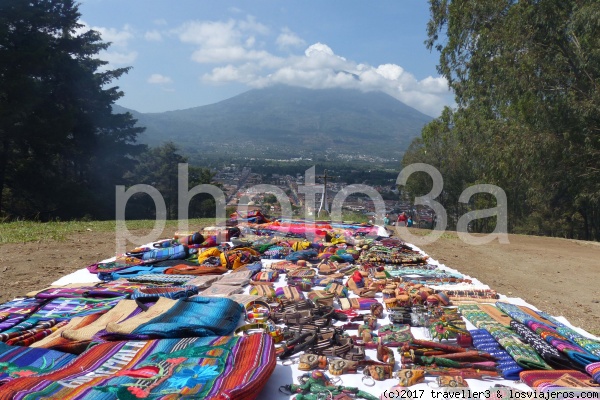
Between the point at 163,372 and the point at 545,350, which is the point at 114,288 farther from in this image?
the point at 545,350

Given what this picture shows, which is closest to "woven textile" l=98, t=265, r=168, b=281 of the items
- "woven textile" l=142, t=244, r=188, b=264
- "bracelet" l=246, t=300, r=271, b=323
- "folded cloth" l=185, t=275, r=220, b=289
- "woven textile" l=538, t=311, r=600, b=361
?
"woven textile" l=142, t=244, r=188, b=264

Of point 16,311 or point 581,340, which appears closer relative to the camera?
point 581,340

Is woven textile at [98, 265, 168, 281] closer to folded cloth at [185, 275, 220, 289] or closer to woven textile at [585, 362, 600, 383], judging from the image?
folded cloth at [185, 275, 220, 289]

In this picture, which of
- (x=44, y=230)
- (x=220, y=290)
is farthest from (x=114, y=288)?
(x=44, y=230)

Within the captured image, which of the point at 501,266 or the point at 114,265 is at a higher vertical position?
the point at 114,265

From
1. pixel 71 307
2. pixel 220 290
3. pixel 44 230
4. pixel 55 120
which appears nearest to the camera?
pixel 71 307

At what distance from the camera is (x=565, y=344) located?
2398 millimetres

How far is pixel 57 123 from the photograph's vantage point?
14820 mm

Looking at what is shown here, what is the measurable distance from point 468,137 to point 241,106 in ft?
342

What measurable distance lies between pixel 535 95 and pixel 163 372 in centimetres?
1219

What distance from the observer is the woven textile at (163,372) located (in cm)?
177

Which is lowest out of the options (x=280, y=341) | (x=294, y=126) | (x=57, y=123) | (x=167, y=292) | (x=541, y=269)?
(x=541, y=269)

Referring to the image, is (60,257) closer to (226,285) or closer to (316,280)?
(226,285)

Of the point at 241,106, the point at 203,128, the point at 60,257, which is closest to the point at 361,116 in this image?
the point at 241,106
